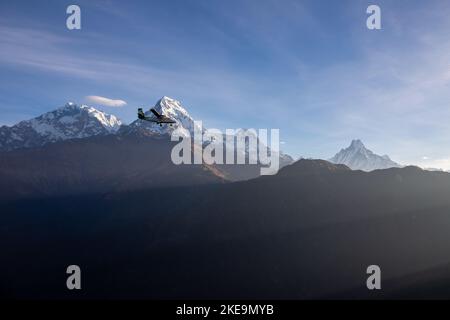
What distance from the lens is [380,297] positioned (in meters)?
179

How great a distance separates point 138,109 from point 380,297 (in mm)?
142379
